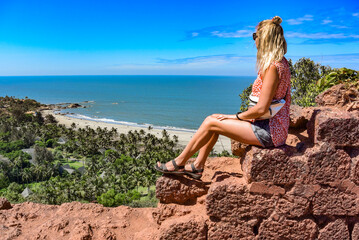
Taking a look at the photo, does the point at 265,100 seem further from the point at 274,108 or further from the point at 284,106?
the point at 284,106

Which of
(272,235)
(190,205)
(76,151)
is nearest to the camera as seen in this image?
(272,235)

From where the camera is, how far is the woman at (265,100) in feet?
12.4

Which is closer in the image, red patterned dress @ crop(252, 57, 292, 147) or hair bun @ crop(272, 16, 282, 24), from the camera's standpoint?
hair bun @ crop(272, 16, 282, 24)

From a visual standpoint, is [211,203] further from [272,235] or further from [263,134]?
[263,134]

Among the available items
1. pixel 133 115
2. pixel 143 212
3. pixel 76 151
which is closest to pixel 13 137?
pixel 76 151

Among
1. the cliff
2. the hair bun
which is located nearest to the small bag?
the cliff

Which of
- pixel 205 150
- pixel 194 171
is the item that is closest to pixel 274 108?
pixel 205 150

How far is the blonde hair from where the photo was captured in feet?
12.3

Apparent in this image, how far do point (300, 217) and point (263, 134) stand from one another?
1.38m

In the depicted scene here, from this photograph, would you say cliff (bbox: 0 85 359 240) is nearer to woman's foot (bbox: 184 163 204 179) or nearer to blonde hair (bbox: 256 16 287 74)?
woman's foot (bbox: 184 163 204 179)

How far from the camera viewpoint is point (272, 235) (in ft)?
13.6

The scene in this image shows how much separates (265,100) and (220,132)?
0.87 meters

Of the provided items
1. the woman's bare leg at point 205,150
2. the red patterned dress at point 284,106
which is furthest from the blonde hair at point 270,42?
the woman's bare leg at point 205,150

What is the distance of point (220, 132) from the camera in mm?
4328
